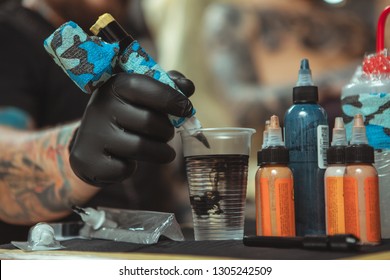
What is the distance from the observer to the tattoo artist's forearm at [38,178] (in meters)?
1.24

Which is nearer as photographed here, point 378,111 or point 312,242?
point 312,242

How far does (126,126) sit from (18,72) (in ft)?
3.11

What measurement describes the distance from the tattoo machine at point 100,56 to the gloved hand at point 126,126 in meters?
0.02

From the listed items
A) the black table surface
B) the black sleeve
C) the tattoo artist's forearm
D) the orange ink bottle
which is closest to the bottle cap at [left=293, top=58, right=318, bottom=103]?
the orange ink bottle

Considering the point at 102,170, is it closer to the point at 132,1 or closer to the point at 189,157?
the point at 189,157

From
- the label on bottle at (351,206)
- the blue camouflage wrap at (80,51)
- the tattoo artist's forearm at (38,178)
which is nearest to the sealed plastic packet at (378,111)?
Answer: the label on bottle at (351,206)

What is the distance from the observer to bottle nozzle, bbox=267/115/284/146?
74 centimetres

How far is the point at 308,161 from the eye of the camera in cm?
76

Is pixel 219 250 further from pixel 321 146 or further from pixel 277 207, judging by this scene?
pixel 321 146

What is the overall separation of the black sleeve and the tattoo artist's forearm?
189mm

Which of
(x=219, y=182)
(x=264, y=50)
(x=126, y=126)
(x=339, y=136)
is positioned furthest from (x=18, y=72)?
(x=339, y=136)

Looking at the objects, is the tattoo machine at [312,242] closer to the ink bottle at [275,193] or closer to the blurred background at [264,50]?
the ink bottle at [275,193]

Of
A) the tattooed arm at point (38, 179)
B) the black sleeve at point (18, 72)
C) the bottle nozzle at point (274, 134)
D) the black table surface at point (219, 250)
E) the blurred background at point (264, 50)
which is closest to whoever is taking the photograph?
the black table surface at point (219, 250)
